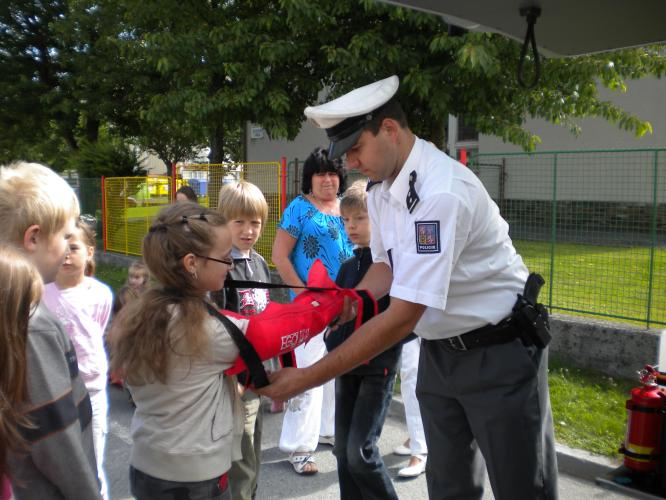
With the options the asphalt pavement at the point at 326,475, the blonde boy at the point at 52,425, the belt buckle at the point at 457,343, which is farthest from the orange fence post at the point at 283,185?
A: the blonde boy at the point at 52,425

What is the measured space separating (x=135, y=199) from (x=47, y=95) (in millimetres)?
10184

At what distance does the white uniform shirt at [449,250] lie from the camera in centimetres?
201

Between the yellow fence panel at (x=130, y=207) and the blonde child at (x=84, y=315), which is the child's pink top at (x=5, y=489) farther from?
the yellow fence panel at (x=130, y=207)

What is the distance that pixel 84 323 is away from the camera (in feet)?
9.47

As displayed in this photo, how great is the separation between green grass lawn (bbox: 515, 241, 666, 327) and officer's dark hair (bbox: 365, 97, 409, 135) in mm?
4128

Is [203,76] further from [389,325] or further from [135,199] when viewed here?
[389,325]

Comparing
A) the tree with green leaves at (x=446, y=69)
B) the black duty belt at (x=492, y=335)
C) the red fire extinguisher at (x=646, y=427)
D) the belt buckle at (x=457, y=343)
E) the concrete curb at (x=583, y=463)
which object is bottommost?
the concrete curb at (x=583, y=463)

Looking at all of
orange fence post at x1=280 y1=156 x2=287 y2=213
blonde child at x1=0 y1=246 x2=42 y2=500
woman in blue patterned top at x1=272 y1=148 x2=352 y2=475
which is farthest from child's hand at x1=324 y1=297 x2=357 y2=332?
orange fence post at x1=280 y1=156 x2=287 y2=213

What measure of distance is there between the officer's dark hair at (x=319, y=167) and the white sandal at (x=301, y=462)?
5.79 feet

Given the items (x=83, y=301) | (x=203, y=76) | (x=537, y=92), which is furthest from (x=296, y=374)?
(x=203, y=76)

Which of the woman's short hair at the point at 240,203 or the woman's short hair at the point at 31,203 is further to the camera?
the woman's short hair at the point at 240,203

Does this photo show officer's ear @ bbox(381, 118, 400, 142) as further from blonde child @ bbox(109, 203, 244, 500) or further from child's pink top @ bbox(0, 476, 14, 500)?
child's pink top @ bbox(0, 476, 14, 500)

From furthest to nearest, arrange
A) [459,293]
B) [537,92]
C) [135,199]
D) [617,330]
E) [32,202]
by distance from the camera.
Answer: [135,199] → [537,92] → [617,330] → [459,293] → [32,202]

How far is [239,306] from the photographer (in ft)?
10.3
